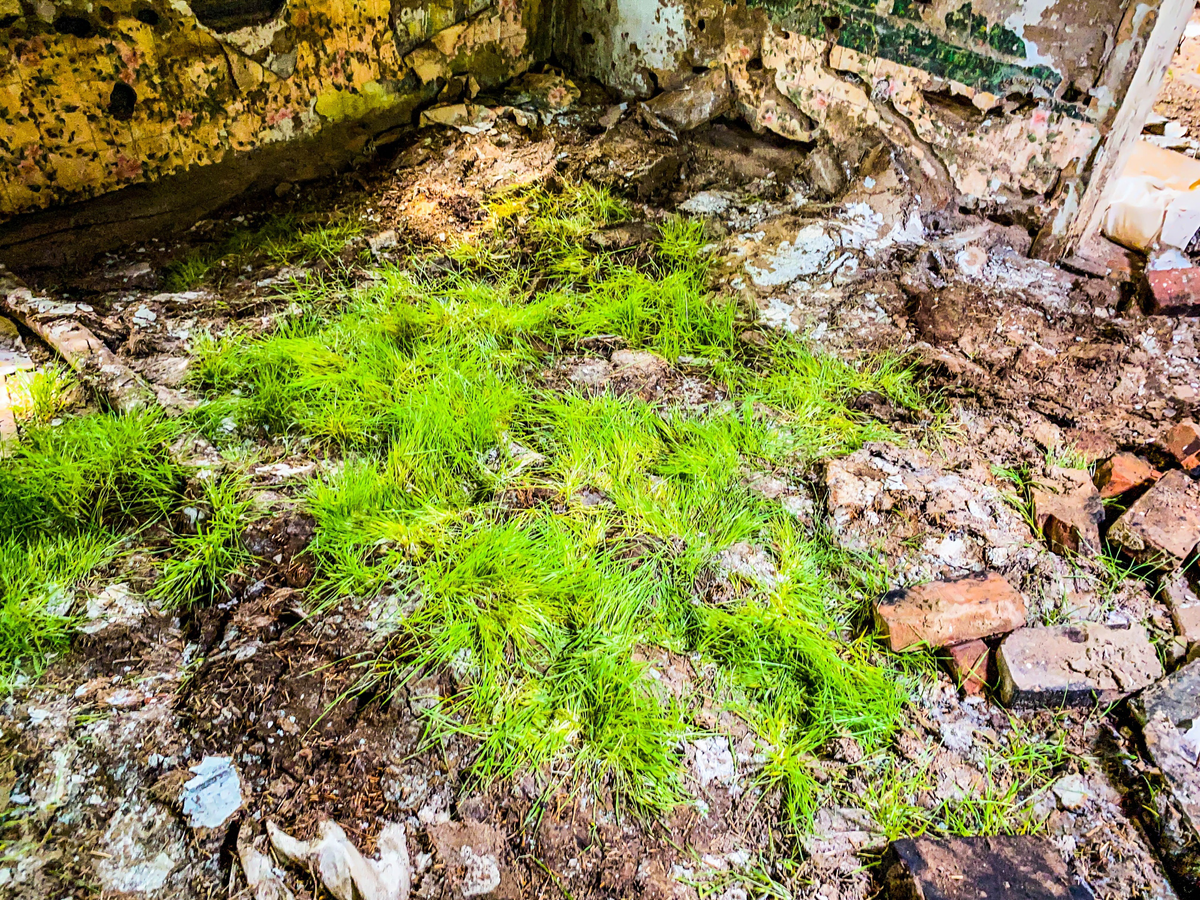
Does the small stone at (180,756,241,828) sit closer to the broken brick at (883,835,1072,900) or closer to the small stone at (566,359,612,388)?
the broken brick at (883,835,1072,900)

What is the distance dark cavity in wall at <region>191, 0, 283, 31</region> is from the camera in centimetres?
277

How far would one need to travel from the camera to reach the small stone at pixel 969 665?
1.62 m

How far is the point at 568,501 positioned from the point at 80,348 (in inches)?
63.3

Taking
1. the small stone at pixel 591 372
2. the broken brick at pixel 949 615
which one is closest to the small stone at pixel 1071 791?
the broken brick at pixel 949 615

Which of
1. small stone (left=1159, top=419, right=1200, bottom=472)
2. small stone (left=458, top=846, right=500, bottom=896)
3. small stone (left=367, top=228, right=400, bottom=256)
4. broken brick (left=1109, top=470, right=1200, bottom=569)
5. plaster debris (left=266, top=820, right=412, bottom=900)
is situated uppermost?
small stone (left=1159, top=419, right=1200, bottom=472)

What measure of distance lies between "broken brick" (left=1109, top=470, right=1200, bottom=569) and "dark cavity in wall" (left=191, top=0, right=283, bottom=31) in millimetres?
3359

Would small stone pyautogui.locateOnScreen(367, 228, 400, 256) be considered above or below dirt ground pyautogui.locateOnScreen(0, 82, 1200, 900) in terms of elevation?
above

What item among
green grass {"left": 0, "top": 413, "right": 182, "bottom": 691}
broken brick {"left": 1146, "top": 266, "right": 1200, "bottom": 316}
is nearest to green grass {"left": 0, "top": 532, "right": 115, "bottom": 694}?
green grass {"left": 0, "top": 413, "right": 182, "bottom": 691}

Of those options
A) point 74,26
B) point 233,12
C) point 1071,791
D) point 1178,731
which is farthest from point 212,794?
point 233,12

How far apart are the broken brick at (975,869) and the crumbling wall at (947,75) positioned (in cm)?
222

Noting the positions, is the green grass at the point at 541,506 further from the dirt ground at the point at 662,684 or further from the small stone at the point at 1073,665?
the small stone at the point at 1073,665

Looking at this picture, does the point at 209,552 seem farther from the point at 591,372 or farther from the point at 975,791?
the point at 975,791

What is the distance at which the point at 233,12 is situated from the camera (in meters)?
2.84

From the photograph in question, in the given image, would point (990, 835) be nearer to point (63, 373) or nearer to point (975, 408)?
point (975, 408)
